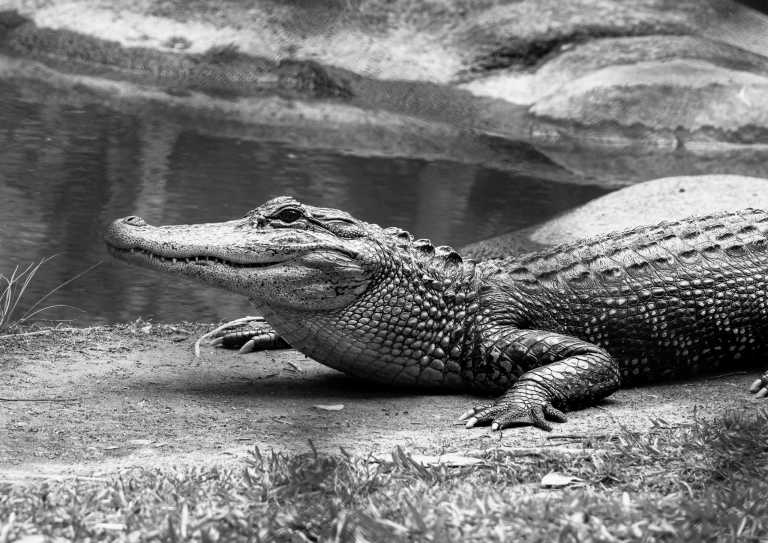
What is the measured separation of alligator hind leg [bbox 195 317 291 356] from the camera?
652 cm

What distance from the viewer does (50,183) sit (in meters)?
10.8

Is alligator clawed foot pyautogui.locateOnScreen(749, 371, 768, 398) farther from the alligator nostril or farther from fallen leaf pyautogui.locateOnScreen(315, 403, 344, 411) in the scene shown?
the alligator nostril

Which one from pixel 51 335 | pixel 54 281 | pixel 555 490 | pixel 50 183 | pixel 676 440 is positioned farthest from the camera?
pixel 50 183

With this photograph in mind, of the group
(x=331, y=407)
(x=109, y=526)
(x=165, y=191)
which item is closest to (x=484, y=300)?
(x=331, y=407)

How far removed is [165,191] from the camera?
10906 mm

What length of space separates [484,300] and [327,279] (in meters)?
0.85

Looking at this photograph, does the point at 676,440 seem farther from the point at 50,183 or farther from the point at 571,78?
the point at 571,78

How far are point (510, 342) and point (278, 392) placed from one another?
1221mm

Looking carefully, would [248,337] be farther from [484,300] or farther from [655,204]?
[655,204]

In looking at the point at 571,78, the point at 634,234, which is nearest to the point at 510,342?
the point at 634,234

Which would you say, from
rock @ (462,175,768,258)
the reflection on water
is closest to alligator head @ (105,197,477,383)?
the reflection on water

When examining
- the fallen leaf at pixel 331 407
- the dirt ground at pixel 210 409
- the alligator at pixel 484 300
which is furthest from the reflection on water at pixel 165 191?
the fallen leaf at pixel 331 407

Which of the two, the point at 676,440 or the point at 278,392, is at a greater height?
the point at 676,440

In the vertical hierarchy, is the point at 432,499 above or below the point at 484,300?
above
